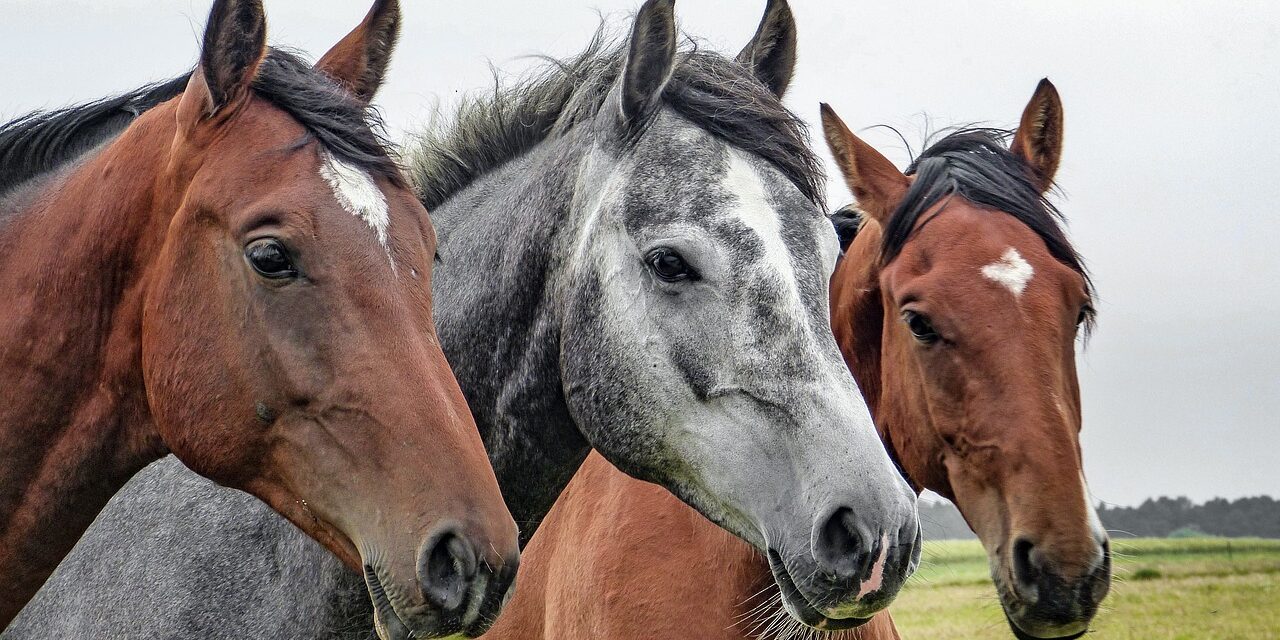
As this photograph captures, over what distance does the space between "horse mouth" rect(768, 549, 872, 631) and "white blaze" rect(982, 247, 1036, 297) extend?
183cm

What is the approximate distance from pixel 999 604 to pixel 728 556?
1.10m

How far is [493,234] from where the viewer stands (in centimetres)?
425

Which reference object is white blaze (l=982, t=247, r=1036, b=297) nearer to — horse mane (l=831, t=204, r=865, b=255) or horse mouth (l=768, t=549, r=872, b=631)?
horse mane (l=831, t=204, r=865, b=255)

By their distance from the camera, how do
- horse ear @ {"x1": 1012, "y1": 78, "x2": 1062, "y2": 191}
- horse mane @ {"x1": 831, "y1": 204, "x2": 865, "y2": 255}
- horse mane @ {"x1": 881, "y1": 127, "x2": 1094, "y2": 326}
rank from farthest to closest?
horse mane @ {"x1": 831, "y1": 204, "x2": 865, "y2": 255} < horse ear @ {"x1": 1012, "y1": 78, "x2": 1062, "y2": 191} < horse mane @ {"x1": 881, "y1": 127, "x2": 1094, "y2": 326}

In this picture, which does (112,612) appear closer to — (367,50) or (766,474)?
(367,50)

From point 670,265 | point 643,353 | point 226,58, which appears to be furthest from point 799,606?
point 226,58

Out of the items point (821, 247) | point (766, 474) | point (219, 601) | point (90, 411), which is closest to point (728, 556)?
point (766, 474)

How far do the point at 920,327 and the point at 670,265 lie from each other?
1497 mm

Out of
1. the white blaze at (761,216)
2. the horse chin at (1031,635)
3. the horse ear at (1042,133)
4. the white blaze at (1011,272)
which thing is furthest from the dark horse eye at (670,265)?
the horse ear at (1042,133)

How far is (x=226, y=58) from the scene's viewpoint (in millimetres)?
3141

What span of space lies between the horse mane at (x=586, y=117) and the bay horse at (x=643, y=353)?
0.01 metres

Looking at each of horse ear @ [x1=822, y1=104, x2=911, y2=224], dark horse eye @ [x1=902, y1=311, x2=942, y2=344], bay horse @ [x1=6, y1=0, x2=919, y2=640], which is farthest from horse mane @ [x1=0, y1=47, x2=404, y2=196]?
horse ear @ [x1=822, y1=104, x2=911, y2=224]

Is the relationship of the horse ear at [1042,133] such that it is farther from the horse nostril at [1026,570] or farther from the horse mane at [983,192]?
the horse nostril at [1026,570]

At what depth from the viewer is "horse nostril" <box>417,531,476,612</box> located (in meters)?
2.57
